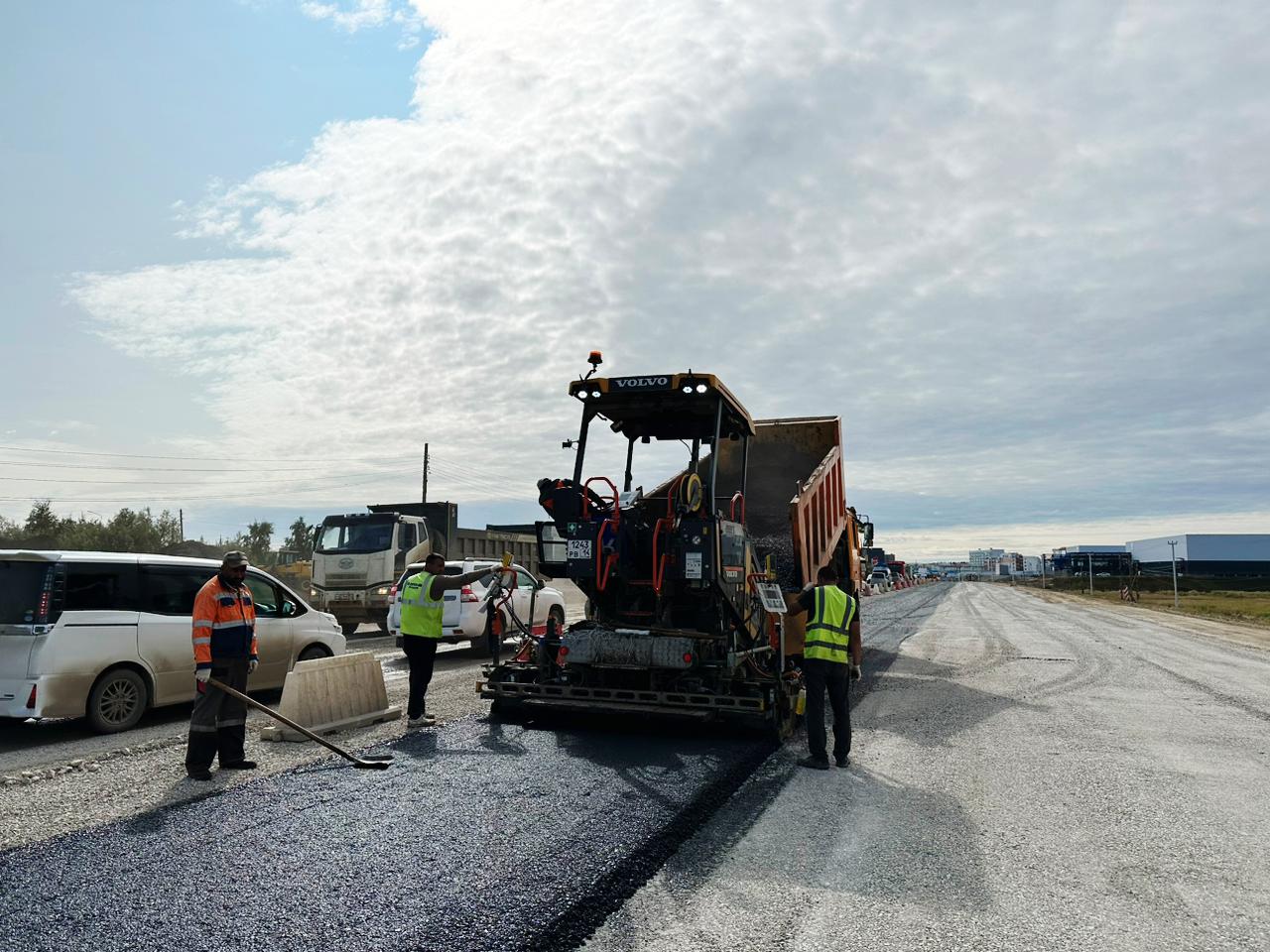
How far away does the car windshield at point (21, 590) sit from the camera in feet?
24.8

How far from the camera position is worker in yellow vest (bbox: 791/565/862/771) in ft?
22.9

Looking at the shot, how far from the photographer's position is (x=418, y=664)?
838cm

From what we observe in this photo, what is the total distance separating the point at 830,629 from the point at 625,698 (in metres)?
1.83

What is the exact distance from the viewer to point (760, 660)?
8406mm

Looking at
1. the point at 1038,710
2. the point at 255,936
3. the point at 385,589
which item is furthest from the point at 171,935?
the point at 385,589

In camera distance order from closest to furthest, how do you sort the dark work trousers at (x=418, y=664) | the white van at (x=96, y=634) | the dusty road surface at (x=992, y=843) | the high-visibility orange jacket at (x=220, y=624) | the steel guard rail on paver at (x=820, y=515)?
1. the dusty road surface at (x=992, y=843)
2. the high-visibility orange jacket at (x=220, y=624)
3. the white van at (x=96, y=634)
4. the dark work trousers at (x=418, y=664)
5. the steel guard rail on paver at (x=820, y=515)

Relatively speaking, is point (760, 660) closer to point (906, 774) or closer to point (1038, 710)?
point (906, 774)

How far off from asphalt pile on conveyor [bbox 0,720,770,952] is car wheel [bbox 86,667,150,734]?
2.69m

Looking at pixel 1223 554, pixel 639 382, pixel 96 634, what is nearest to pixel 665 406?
pixel 639 382

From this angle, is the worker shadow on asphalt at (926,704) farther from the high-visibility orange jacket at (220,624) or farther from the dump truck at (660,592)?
the high-visibility orange jacket at (220,624)

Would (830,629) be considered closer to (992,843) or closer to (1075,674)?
(992,843)

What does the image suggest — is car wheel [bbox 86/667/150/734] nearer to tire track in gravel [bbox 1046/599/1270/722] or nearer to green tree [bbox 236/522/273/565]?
tire track in gravel [bbox 1046/599/1270/722]

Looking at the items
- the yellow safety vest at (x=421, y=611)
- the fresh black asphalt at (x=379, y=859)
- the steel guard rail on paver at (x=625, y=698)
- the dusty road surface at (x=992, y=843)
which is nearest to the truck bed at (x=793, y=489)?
the dusty road surface at (x=992, y=843)

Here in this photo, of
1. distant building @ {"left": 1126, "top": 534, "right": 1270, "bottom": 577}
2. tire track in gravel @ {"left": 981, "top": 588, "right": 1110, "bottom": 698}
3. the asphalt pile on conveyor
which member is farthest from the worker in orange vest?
distant building @ {"left": 1126, "top": 534, "right": 1270, "bottom": 577}
